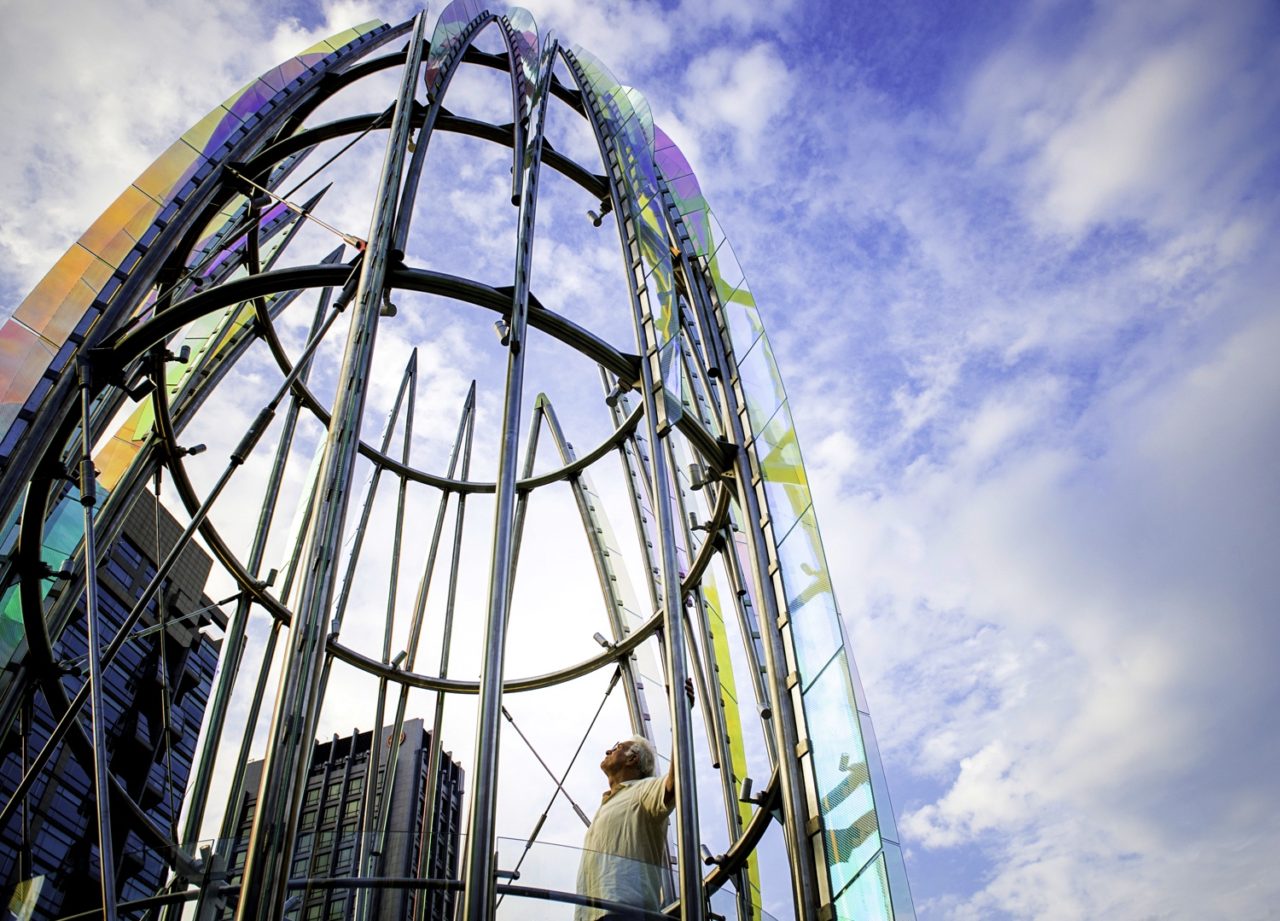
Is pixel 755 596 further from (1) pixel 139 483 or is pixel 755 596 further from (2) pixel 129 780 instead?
(2) pixel 129 780

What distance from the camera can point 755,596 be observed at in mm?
6969

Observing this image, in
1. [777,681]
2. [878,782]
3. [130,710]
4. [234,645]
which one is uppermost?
[130,710]

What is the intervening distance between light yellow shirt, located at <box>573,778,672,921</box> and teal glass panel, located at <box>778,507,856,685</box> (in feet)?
5.19

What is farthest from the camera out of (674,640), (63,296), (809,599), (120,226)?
(120,226)

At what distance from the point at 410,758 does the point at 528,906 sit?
268 inches

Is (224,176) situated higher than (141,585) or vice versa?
(141,585)

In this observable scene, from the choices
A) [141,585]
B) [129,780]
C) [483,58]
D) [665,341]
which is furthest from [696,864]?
[141,585]

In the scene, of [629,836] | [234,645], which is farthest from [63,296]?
[629,836]

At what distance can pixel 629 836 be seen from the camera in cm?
521

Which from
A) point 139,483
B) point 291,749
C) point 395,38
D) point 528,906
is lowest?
point 528,906

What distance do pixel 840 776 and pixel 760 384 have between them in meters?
3.89

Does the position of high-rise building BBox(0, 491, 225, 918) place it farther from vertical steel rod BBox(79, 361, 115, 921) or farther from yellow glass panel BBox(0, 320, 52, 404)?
vertical steel rod BBox(79, 361, 115, 921)

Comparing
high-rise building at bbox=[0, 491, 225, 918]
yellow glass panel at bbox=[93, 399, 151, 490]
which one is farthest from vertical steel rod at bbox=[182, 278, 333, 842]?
high-rise building at bbox=[0, 491, 225, 918]

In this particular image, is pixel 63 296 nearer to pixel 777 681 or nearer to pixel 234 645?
pixel 234 645
